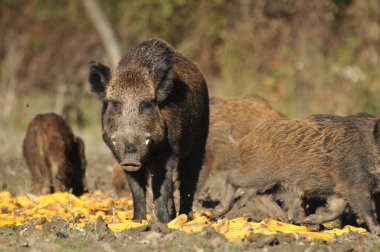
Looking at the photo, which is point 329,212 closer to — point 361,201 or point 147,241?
point 361,201

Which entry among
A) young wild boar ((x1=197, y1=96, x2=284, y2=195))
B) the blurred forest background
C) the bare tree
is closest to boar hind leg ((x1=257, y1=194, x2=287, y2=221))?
young wild boar ((x1=197, y1=96, x2=284, y2=195))

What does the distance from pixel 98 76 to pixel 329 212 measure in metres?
2.32

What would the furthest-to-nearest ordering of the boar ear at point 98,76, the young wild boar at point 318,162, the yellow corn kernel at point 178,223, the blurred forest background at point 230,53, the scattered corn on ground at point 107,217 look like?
1. the blurred forest background at point 230,53
2. the young wild boar at point 318,162
3. the boar ear at point 98,76
4. the yellow corn kernel at point 178,223
5. the scattered corn on ground at point 107,217

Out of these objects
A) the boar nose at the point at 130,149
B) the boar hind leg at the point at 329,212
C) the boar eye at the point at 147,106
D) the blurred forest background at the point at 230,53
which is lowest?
the boar hind leg at the point at 329,212

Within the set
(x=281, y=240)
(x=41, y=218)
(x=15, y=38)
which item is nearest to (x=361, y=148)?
(x=281, y=240)

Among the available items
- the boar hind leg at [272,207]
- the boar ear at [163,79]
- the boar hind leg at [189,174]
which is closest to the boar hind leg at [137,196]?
the boar ear at [163,79]

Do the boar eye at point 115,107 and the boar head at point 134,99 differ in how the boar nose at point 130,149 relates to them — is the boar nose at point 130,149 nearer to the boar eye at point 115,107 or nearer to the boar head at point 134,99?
the boar head at point 134,99

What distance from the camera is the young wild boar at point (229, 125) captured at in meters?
9.60

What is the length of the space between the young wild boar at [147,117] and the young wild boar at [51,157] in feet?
7.43

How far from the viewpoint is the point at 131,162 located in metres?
6.13

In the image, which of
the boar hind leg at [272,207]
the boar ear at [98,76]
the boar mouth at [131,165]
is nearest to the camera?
the boar mouth at [131,165]

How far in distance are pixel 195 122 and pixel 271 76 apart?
9.60 m

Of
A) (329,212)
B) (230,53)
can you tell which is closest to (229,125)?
(329,212)

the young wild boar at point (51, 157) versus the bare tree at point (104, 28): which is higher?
the bare tree at point (104, 28)
